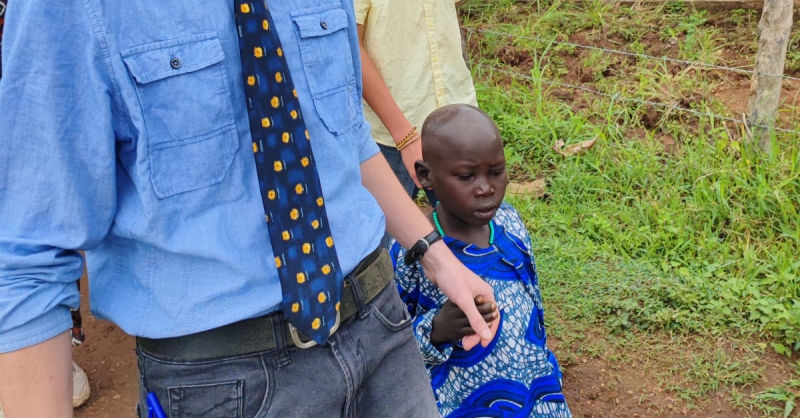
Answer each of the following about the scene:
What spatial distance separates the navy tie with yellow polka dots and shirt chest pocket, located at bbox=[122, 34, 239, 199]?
5cm

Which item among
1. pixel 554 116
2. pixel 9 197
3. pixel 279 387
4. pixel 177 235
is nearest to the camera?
pixel 9 197

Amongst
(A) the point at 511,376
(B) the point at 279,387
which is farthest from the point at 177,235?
(A) the point at 511,376

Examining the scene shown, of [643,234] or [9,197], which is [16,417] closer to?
[9,197]

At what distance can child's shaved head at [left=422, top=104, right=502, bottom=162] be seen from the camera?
2244 millimetres

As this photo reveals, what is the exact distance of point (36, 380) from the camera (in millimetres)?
1212

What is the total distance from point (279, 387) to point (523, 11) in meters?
5.79

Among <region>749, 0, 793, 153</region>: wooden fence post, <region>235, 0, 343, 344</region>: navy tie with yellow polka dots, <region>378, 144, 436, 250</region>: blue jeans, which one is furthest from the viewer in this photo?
<region>749, 0, 793, 153</region>: wooden fence post

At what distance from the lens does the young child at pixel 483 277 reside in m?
2.23

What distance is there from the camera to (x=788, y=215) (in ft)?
12.4

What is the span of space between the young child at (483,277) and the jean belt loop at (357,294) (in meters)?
0.63

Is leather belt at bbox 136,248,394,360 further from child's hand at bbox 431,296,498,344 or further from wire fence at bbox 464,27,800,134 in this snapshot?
wire fence at bbox 464,27,800,134

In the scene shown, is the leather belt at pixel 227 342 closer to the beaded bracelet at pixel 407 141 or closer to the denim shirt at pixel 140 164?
the denim shirt at pixel 140 164

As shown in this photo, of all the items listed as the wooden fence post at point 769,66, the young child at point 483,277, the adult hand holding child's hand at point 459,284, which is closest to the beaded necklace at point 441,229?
the young child at point 483,277

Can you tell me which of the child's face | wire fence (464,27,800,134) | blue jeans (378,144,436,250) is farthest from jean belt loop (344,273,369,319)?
wire fence (464,27,800,134)
